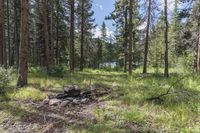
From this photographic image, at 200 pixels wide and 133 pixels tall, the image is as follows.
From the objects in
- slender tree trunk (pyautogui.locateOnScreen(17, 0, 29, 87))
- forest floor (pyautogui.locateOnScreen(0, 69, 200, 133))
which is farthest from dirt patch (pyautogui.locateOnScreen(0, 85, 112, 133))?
slender tree trunk (pyautogui.locateOnScreen(17, 0, 29, 87))

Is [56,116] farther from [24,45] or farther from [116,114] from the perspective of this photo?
[24,45]

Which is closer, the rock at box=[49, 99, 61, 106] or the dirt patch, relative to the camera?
the dirt patch

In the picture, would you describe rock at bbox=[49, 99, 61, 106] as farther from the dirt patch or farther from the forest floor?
the forest floor

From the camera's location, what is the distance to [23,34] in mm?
10977

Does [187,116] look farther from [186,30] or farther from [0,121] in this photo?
[186,30]

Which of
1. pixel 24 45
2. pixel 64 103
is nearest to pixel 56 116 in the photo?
pixel 64 103

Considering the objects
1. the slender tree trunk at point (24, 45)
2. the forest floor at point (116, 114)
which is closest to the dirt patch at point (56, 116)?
the forest floor at point (116, 114)

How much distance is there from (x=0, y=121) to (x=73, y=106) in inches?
71.2

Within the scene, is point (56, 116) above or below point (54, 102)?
below

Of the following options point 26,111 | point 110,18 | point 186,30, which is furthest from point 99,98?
point 110,18

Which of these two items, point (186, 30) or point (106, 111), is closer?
point (106, 111)

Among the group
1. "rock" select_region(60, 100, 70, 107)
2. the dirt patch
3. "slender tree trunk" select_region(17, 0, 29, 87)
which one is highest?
"slender tree trunk" select_region(17, 0, 29, 87)

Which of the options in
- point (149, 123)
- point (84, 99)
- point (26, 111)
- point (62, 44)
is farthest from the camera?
point (62, 44)

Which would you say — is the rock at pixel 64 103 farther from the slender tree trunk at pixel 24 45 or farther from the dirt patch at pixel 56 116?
the slender tree trunk at pixel 24 45
